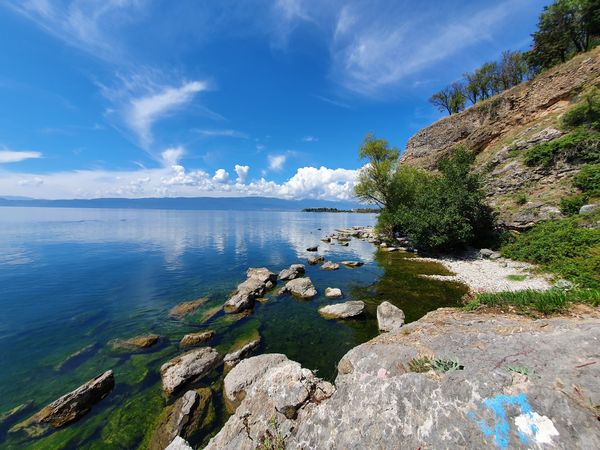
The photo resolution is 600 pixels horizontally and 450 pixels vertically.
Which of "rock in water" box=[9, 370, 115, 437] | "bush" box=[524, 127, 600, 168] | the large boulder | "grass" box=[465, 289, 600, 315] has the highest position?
"bush" box=[524, 127, 600, 168]

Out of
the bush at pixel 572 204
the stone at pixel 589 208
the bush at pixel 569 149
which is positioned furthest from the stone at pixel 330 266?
the bush at pixel 569 149

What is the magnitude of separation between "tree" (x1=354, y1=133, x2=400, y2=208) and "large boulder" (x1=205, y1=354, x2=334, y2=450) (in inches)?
1431

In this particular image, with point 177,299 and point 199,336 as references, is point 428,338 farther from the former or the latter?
point 177,299

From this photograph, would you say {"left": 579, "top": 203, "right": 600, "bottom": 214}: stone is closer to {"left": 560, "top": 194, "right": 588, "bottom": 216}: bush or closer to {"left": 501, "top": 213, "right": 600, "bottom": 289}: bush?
{"left": 501, "top": 213, "right": 600, "bottom": 289}: bush

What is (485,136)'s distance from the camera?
40562mm

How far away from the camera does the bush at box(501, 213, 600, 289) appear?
14156 mm

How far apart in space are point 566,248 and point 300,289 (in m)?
19.7

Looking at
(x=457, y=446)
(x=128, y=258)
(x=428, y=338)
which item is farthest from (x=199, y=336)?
(x=128, y=258)

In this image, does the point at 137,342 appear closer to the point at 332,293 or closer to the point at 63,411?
the point at 63,411

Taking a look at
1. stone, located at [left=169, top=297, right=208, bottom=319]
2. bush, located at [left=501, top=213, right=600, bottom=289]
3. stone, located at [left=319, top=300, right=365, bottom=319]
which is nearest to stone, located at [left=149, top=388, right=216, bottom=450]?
stone, located at [left=169, top=297, right=208, bottom=319]

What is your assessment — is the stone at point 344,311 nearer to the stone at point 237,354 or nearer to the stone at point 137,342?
the stone at point 237,354

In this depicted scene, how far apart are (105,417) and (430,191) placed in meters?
33.8

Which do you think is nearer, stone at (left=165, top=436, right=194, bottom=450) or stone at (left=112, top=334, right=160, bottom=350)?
stone at (left=165, top=436, right=194, bottom=450)

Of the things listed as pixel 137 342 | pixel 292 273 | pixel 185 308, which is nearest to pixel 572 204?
pixel 292 273
